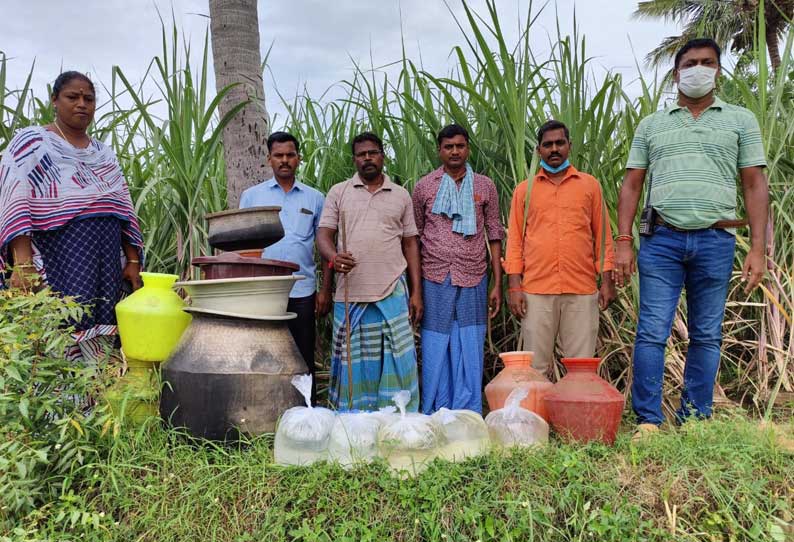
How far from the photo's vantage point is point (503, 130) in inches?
132

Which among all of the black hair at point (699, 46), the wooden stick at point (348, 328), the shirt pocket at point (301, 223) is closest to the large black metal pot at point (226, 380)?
the wooden stick at point (348, 328)

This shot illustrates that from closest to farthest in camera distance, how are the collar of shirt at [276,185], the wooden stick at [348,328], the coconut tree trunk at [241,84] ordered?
the wooden stick at [348,328]
the collar of shirt at [276,185]
the coconut tree trunk at [241,84]

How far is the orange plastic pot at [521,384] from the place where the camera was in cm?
258

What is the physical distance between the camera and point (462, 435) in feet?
7.70

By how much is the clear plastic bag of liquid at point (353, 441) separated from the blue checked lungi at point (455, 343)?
91cm

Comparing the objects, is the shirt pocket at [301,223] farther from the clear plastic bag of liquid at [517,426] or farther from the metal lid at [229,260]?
the clear plastic bag of liquid at [517,426]

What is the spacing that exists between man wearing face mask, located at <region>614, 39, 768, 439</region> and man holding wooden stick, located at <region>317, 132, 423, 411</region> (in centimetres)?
111

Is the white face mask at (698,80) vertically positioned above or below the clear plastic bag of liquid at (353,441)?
above

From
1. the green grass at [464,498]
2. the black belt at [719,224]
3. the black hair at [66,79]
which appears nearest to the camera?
the green grass at [464,498]

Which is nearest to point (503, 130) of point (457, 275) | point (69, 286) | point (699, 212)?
point (457, 275)

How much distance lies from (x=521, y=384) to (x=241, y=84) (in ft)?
7.58

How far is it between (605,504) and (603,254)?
4.26ft

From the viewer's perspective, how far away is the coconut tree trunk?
343 centimetres

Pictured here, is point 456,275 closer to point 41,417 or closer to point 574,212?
point 574,212
